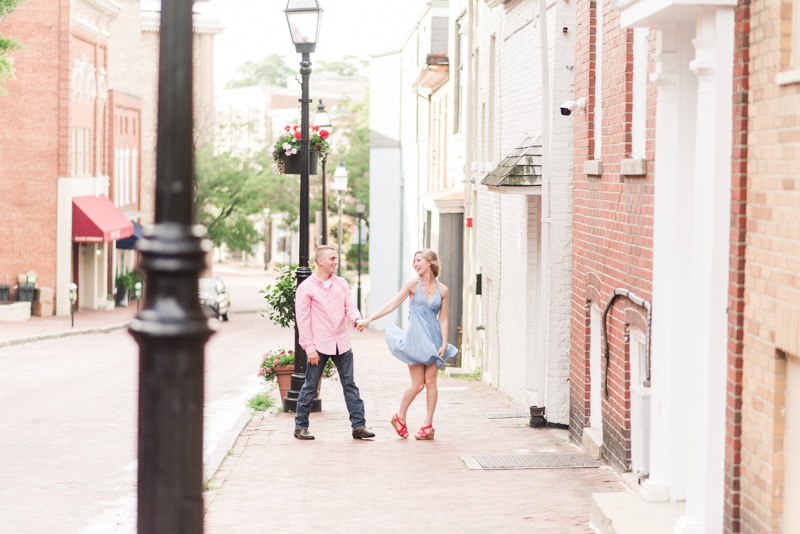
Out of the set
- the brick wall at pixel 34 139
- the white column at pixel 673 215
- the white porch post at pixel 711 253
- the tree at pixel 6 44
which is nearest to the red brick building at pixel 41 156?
the brick wall at pixel 34 139

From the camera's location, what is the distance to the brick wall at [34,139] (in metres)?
36.6

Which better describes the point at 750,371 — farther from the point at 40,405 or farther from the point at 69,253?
the point at 69,253

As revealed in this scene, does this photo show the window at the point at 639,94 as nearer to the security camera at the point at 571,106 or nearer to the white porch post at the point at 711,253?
the security camera at the point at 571,106

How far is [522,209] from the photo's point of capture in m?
13.6

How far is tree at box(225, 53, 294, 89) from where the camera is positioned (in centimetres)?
12794

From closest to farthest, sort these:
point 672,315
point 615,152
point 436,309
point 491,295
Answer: point 672,315 → point 615,152 → point 436,309 → point 491,295

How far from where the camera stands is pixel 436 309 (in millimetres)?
10320


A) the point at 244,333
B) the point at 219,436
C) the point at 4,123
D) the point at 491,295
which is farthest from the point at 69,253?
the point at 219,436

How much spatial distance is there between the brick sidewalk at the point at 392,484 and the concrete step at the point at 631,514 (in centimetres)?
21

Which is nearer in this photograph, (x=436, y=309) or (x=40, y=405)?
(x=436, y=309)

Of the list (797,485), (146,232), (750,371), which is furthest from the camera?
(750,371)

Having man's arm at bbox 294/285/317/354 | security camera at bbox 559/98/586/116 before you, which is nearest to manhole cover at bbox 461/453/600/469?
man's arm at bbox 294/285/317/354

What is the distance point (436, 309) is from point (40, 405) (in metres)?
6.48

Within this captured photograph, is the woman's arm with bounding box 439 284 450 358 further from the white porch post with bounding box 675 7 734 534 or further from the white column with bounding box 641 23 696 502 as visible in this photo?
the white porch post with bounding box 675 7 734 534
